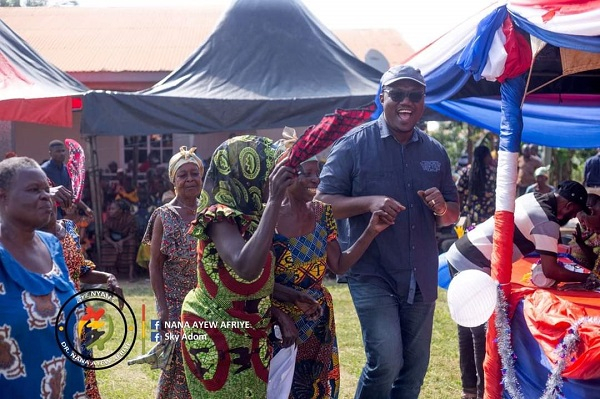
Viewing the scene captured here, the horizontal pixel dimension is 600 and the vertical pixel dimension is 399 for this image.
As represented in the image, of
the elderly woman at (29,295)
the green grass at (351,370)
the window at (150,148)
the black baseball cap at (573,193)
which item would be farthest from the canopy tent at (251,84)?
the elderly woman at (29,295)

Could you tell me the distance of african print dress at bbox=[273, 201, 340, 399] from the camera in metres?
3.65

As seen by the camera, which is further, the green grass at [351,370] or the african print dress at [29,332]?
the green grass at [351,370]

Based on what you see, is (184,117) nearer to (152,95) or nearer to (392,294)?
(152,95)

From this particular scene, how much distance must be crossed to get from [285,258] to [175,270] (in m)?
1.30

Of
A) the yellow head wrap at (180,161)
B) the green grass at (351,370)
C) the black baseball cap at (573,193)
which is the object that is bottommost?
the green grass at (351,370)

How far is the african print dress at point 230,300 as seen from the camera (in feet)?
10.2

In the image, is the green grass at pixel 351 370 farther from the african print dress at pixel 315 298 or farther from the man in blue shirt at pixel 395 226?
the african print dress at pixel 315 298

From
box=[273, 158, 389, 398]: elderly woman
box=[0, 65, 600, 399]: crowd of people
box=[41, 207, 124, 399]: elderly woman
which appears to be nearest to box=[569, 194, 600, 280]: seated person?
box=[0, 65, 600, 399]: crowd of people

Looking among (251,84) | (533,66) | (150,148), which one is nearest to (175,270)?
(533,66)

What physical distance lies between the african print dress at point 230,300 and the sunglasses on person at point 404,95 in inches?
48.7

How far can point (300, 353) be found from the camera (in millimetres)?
3750

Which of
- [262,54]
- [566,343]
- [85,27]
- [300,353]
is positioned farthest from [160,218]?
[85,27]

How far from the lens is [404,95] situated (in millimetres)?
4219

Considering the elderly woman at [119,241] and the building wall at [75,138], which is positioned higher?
the building wall at [75,138]
